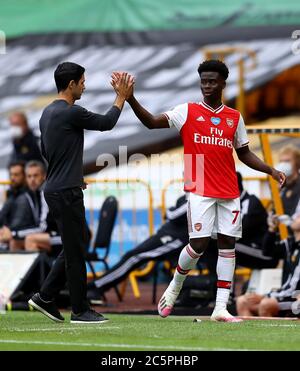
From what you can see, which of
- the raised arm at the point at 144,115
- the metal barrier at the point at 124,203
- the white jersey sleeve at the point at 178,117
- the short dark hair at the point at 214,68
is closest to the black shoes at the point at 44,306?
the raised arm at the point at 144,115

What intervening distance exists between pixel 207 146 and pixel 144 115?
658 mm

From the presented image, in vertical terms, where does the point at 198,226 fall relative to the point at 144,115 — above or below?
below

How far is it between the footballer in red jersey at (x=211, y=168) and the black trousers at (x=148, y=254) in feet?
12.7

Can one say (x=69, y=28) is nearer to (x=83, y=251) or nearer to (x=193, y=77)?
(x=193, y=77)

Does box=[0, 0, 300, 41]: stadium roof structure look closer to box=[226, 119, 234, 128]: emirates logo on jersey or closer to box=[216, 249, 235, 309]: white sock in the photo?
box=[226, 119, 234, 128]: emirates logo on jersey

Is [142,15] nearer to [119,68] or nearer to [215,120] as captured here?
[119,68]

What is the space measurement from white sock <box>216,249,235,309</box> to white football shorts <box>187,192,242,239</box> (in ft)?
0.65

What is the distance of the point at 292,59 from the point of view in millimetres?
19219

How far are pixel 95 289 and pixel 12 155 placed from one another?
4.54 meters

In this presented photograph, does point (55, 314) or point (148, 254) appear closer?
point (55, 314)

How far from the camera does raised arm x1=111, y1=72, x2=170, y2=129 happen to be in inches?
440

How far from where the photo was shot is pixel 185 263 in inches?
463

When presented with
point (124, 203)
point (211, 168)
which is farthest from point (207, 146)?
point (124, 203)
